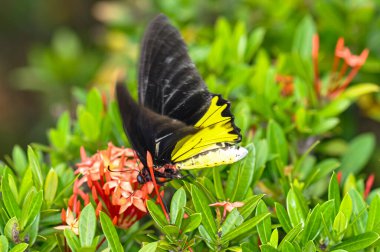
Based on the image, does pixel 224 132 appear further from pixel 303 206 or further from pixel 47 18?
pixel 47 18

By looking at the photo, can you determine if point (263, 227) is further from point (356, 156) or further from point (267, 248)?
point (356, 156)

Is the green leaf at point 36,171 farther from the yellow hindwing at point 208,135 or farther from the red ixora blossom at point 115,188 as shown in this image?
the yellow hindwing at point 208,135

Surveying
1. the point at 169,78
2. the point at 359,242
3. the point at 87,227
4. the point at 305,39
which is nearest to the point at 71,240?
the point at 87,227

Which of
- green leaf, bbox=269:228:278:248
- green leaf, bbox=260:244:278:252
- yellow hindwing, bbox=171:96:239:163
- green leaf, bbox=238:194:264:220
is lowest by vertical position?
green leaf, bbox=269:228:278:248

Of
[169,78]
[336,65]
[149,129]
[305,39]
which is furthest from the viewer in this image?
[305,39]

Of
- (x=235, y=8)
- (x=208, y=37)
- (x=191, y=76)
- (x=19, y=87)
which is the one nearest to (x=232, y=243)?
(x=191, y=76)

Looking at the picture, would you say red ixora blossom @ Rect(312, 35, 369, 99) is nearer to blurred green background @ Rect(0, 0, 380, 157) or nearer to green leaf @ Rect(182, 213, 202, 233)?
blurred green background @ Rect(0, 0, 380, 157)

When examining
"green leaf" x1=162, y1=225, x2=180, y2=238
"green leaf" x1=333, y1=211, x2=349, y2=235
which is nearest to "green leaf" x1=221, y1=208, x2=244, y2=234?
"green leaf" x1=162, y1=225, x2=180, y2=238
